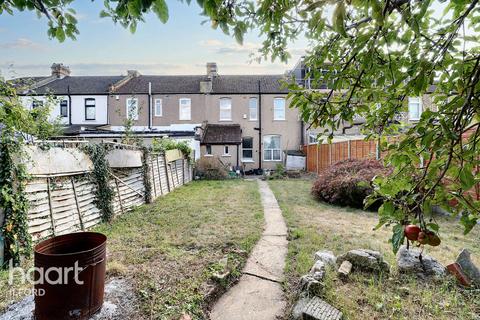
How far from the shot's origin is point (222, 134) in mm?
20922

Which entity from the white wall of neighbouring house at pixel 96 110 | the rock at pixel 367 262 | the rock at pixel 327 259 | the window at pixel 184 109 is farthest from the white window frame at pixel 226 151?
the rock at pixel 367 262

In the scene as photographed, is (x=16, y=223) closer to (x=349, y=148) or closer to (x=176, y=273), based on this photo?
(x=176, y=273)

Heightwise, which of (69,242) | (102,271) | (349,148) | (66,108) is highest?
(66,108)

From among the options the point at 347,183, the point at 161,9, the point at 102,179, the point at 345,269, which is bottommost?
the point at 345,269

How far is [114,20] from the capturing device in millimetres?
1755

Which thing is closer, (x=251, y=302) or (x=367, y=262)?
A: (x=251, y=302)

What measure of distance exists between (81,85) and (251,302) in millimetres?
23587

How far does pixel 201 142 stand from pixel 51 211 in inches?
602

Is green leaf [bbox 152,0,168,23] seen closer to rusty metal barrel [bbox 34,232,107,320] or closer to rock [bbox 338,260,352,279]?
rusty metal barrel [bbox 34,232,107,320]

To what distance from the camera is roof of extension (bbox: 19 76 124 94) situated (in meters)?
21.2

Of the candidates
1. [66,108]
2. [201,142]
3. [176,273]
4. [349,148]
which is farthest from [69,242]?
[66,108]

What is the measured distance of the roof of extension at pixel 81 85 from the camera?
69.5 feet

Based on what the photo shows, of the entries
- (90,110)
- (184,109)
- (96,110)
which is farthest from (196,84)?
(90,110)

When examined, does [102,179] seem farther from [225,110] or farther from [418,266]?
[225,110]
